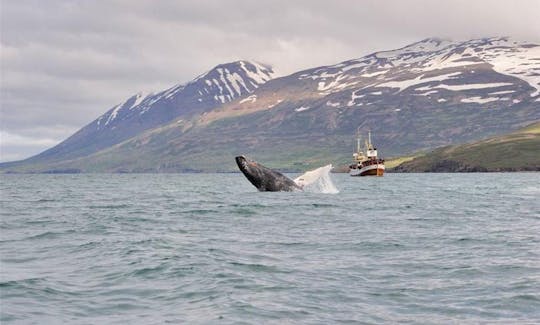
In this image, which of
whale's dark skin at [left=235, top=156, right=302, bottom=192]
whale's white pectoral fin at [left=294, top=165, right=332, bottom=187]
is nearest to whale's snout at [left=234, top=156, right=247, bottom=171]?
whale's dark skin at [left=235, top=156, right=302, bottom=192]

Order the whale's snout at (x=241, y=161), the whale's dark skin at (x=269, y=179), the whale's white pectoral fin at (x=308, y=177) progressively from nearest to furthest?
the whale's snout at (x=241, y=161) → the whale's dark skin at (x=269, y=179) → the whale's white pectoral fin at (x=308, y=177)

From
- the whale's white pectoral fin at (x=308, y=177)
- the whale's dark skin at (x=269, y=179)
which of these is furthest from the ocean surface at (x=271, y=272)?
the whale's white pectoral fin at (x=308, y=177)

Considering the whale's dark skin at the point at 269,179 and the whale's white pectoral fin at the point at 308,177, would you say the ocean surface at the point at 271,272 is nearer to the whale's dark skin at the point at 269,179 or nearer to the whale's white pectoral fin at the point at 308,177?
the whale's dark skin at the point at 269,179

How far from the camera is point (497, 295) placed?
1780 cm

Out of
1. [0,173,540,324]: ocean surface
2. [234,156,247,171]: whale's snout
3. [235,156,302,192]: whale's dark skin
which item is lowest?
[0,173,540,324]: ocean surface

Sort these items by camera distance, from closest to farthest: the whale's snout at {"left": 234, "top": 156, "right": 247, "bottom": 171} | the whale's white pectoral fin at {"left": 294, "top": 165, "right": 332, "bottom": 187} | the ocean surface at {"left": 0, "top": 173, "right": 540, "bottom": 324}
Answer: the ocean surface at {"left": 0, "top": 173, "right": 540, "bottom": 324} → the whale's snout at {"left": 234, "top": 156, "right": 247, "bottom": 171} → the whale's white pectoral fin at {"left": 294, "top": 165, "right": 332, "bottom": 187}

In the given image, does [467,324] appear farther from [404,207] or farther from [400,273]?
[404,207]

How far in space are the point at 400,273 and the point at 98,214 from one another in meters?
29.7

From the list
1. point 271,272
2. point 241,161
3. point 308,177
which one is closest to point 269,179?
point 241,161

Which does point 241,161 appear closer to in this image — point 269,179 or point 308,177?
point 269,179

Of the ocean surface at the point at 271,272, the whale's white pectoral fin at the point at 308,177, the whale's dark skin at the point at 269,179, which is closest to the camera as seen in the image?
the ocean surface at the point at 271,272

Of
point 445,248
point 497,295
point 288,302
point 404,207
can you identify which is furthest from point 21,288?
point 404,207

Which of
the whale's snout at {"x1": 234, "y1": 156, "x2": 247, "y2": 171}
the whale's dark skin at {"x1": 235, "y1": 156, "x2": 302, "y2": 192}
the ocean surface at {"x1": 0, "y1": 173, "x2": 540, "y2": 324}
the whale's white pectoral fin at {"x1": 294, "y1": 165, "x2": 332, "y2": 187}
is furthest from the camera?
the whale's white pectoral fin at {"x1": 294, "y1": 165, "x2": 332, "y2": 187}

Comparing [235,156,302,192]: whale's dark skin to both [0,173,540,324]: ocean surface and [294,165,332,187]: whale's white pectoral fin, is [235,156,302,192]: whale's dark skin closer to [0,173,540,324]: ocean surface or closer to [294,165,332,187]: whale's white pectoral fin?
[294,165,332,187]: whale's white pectoral fin
